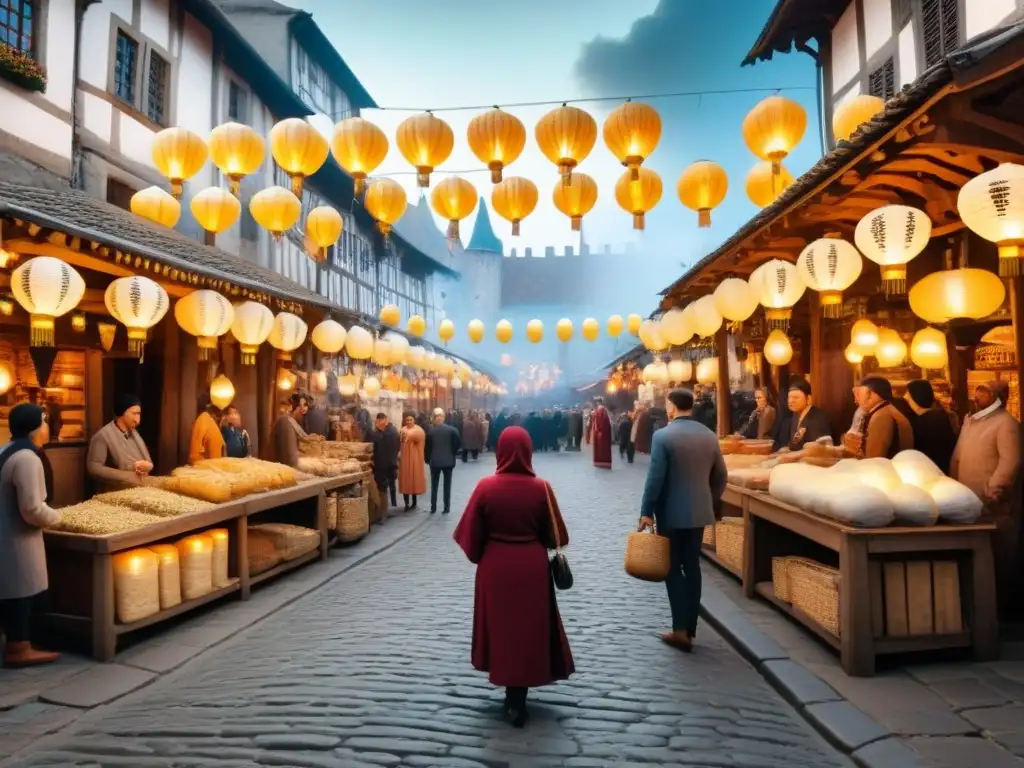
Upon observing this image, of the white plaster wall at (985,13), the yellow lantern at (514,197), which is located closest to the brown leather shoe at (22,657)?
the yellow lantern at (514,197)

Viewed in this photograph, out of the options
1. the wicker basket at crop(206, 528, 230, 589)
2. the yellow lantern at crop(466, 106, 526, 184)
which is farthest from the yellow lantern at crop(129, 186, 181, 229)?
the wicker basket at crop(206, 528, 230, 589)

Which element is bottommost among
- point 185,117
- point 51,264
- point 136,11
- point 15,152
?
point 51,264

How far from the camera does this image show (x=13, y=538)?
568 centimetres

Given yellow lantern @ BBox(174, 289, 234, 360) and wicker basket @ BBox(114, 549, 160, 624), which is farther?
yellow lantern @ BBox(174, 289, 234, 360)

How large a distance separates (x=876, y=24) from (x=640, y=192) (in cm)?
613

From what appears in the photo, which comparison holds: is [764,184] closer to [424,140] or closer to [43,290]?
[424,140]

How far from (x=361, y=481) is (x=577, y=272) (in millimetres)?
66555

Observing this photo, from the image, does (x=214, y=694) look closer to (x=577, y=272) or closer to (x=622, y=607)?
(x=622, y=607)

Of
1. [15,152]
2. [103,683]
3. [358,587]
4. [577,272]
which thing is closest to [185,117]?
[15,152]

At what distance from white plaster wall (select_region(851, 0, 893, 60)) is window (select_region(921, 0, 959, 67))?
120 cm

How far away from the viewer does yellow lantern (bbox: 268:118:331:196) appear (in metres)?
10.0

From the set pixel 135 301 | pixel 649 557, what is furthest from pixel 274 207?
pixel 649 557

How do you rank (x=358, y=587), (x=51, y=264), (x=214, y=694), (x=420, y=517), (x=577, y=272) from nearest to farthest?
(x=214, y=694)
(x=51, y=264)
(x=358, y=587)
(x=420, y=517)
(x=577, y=272)

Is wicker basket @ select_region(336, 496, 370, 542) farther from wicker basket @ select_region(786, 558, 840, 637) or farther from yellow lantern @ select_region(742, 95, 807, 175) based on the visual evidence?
yellow lantern @ select_region(742, 95, 807, 175)
